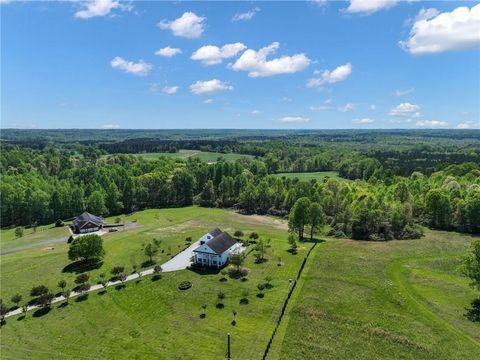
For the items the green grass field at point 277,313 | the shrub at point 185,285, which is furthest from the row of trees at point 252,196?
the shrub at point 185,285

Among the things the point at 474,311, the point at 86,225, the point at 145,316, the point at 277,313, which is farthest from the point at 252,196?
the point at 474,311

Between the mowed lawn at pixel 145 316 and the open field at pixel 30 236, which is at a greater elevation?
the mowed lawn at pixel 145 316

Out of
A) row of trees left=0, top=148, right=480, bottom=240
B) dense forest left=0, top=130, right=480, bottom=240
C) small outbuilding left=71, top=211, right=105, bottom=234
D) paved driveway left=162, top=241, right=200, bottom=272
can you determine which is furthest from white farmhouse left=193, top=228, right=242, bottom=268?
small outbuilding left=71, top=211, right=105, bottom=234

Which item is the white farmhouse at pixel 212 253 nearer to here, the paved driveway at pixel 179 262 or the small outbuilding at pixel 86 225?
the paved driveway at pixel 179 262

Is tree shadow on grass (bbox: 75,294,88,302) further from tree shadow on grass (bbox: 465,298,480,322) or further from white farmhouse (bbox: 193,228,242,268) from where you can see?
tree shadow on grass (bbox: 465,298,480,322)

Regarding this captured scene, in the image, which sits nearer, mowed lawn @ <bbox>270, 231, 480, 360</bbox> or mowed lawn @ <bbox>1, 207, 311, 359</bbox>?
mowed lawn @ <bbox>270, 231, 480, 360</bbox>

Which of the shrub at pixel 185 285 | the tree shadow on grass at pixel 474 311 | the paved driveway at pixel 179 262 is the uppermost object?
the tree shadow on grass at pixel 474 311

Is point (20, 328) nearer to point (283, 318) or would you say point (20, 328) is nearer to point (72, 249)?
point (72, 249)
